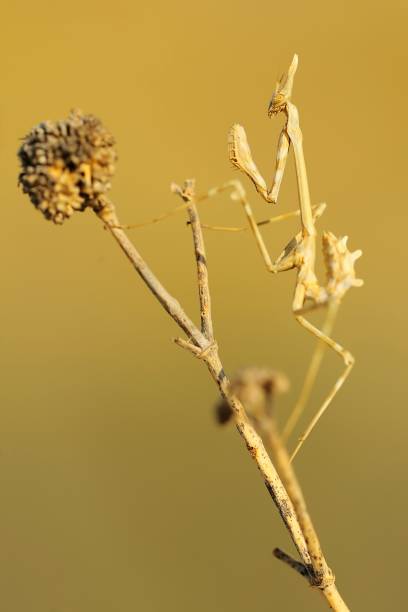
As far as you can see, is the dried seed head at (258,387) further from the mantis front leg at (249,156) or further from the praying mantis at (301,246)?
the mantis front leg at (249,156)

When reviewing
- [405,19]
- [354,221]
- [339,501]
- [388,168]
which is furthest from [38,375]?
[405,19]

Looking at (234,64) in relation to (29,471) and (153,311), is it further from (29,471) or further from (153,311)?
(29,471)

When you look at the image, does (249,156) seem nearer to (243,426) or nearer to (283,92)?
(283,92)

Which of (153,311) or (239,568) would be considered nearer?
(239,568)

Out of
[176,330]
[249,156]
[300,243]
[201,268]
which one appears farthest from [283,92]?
[176,330]

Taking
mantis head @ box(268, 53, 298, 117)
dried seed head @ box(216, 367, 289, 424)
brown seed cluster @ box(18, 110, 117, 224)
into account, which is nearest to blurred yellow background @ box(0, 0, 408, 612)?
mantis head @ box(268, 53, 298, 117)

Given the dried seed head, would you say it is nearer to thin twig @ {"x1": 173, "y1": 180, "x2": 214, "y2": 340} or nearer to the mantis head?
thin twig @ {"x1": 173, "y1": 180, "x2": 214, "y2": 340}

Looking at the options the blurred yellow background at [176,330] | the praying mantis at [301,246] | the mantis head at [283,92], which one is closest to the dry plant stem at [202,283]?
the praying mantis at [301,246]
